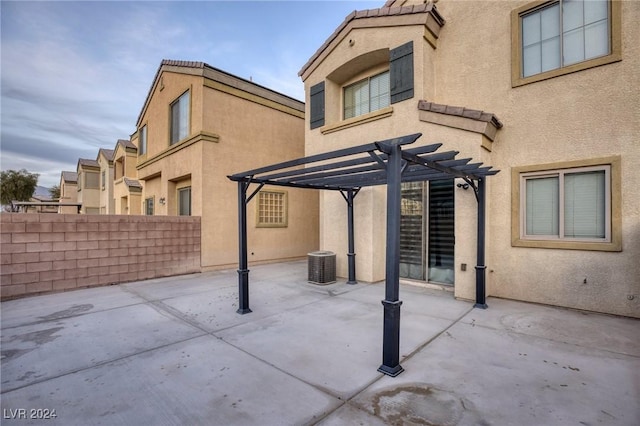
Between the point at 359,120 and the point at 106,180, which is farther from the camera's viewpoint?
the point at 106,180

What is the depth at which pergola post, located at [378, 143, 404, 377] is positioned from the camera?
325 centimetres

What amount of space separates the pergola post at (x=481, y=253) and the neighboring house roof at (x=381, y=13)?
4.41 metres

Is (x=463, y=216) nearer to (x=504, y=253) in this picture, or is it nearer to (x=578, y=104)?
(x=504, y=253)

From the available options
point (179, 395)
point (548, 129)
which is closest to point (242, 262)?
point (179, 395)

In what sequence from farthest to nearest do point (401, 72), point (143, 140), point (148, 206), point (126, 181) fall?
point (126, 181) < point (143, 140) < point (148, 206) < point (401, 72)

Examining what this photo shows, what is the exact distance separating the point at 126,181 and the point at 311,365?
16896 mm

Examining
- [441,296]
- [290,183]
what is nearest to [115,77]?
[290,183]

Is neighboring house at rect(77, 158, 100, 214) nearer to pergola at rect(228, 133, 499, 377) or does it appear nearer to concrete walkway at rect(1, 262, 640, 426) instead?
concrete walkway at rect(1, 262, 640, 426)

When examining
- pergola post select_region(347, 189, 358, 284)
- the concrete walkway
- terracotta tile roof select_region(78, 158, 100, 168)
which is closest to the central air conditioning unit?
pergola post select_region(347, 189, 358, 284)

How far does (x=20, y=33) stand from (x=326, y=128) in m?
9.64

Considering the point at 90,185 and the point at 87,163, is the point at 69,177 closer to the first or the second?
the point at 87,163

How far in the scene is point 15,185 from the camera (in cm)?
3162

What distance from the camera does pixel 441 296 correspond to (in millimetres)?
6449

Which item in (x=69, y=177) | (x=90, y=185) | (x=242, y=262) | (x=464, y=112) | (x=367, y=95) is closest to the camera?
(x=242, y=262)
